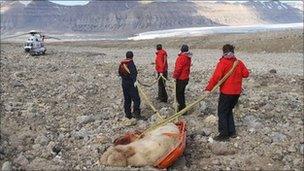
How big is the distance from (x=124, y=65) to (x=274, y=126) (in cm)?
356

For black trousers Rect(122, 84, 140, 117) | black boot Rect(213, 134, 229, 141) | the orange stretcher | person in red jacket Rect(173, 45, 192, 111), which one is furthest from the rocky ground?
person in red jacket Rect(173, 45, 192, 111)

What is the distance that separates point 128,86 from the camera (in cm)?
1253

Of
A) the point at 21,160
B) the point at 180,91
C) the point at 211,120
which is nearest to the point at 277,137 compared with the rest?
the point at 211,120

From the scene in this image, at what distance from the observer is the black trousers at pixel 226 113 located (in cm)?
1054

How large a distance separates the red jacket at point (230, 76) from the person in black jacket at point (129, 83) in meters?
2.44

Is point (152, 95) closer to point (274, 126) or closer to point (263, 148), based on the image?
point (274, 126)

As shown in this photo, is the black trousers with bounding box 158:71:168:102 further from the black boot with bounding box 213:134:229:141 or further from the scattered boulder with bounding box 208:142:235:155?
the scattered boulder with bounding box 208:142:235:155

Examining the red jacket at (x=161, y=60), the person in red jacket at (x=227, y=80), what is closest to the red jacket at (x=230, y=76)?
the person in red jacket at (x=227, y=80)

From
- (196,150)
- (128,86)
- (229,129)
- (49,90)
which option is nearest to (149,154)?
(196,150)

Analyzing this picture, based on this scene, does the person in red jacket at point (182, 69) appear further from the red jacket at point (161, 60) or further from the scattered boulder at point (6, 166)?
the scattered boulder at point (6, 166)

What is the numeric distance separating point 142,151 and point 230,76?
2.35 metres

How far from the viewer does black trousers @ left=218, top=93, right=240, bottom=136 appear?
10.5 m

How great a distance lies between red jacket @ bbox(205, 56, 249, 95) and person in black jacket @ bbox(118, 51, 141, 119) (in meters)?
2.44

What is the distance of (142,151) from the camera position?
9.26m
